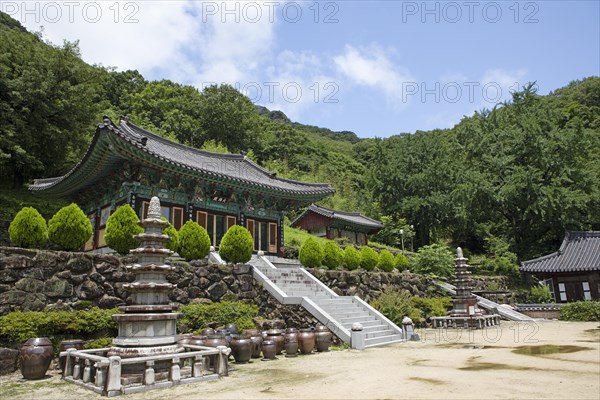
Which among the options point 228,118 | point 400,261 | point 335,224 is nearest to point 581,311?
point 400,261

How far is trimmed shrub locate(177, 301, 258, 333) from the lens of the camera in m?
12.2

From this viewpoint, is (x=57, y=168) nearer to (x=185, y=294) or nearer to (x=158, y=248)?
(x=185, y=294)

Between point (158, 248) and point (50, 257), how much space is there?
3.97m

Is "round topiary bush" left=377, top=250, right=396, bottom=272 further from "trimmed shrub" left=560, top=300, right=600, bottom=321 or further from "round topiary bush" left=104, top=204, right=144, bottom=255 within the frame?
"round topiary bush" left=104, top=204, right=144, bottom=255

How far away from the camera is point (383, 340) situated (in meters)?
13.6

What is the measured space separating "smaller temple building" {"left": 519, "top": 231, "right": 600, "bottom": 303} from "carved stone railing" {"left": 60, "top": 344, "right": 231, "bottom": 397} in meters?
22.3

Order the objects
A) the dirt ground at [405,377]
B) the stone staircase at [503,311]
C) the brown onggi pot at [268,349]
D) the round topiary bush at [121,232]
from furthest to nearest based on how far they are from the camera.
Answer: the stone staircase at [503,311] → the round topiary bush at [121,232] → the brown onggi pot at [268,349] → the dirt ground at [405,377]

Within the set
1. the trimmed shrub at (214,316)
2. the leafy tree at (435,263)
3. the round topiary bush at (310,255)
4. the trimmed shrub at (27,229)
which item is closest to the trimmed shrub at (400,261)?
the leafy tree at (435,263)

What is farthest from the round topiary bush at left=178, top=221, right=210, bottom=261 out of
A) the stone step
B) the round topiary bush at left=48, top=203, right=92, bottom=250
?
the stone step

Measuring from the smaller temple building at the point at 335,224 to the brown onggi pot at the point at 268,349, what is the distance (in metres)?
26.0

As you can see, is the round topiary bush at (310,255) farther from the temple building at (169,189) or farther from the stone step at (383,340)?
the stone step at (383,340)

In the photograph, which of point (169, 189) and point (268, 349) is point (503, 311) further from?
point (169, 189)

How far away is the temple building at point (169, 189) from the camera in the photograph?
54.3 feet

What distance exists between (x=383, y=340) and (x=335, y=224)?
24.5 metres
